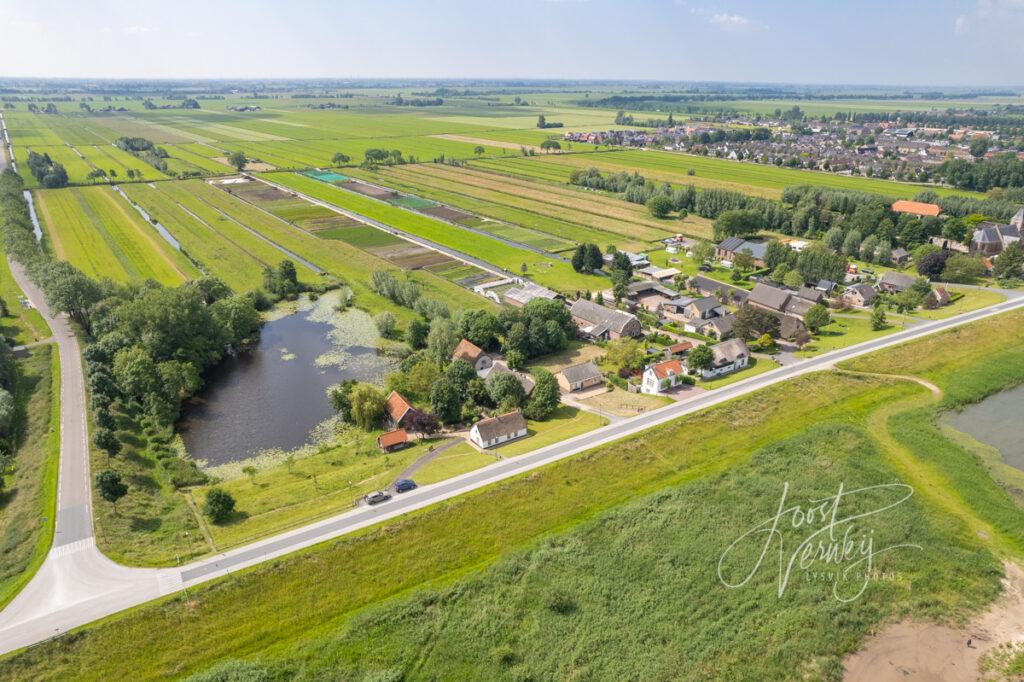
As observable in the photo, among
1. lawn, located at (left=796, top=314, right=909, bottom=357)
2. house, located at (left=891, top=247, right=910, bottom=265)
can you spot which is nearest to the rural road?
lawn, located at (left=796, top=314, right=909, bottom=357)

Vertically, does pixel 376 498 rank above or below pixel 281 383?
above

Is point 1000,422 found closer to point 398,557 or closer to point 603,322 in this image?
point 603,322

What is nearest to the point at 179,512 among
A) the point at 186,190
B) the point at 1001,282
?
the point at 1001,282

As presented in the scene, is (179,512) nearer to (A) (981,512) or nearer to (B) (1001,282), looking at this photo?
(A) (981,512)

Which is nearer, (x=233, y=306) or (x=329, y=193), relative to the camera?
(x=233, y=306)

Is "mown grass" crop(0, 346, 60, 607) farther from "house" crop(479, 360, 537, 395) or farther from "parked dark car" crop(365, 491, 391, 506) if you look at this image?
"house" crop(479, 360, 537, 395)

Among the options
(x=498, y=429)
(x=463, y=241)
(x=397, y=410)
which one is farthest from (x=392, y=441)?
(x=463, y=241)

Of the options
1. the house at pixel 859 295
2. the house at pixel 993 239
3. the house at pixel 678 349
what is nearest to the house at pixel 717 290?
the house at pixel 859 295
